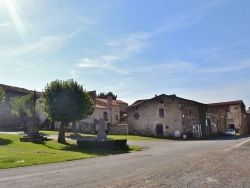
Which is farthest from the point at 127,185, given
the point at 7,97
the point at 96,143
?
the point at 7,97

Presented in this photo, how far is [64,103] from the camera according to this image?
101ft

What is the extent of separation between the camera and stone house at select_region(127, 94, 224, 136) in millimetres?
47938

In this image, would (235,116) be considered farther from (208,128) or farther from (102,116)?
(102,116)

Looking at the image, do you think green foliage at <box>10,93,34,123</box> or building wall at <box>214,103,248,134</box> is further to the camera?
building wall at <box>214,103,248,134</box>

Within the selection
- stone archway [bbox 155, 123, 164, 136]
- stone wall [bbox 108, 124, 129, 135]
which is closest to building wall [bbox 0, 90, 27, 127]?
stone wall [bbox 108, 124, 129, 135]

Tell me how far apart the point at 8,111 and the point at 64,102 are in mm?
31535

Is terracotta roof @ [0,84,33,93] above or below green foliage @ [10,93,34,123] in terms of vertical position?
above

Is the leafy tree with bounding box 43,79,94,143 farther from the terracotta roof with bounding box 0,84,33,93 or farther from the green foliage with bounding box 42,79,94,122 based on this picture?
the terracotta roof with bounding box 0,84,33,93

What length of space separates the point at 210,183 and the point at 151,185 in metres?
1.81

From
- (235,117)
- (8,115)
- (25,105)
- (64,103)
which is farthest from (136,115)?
(235,117)

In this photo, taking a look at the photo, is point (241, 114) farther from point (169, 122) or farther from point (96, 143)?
point (96, 143)

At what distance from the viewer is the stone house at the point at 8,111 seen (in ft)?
183

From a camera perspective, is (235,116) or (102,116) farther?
(235,116)

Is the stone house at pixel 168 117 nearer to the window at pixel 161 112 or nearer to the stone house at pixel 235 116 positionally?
the window at pixel 161 112
